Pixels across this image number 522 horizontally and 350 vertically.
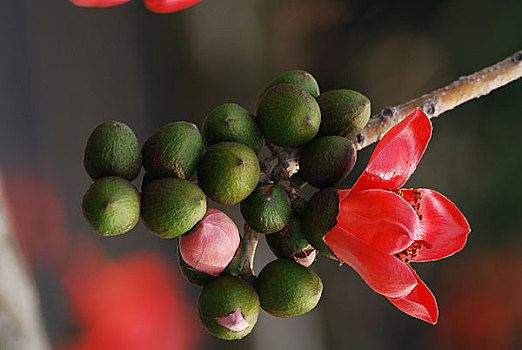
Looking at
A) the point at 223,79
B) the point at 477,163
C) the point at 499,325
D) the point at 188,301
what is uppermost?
the point at 223,79

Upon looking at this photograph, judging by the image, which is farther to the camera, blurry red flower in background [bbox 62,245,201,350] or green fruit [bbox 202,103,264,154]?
blurry red flower in background [bbox 62,245,201,350]

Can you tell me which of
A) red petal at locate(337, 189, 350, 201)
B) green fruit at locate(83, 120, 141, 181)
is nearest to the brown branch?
red petal at locate(337, 189, 350, 201)

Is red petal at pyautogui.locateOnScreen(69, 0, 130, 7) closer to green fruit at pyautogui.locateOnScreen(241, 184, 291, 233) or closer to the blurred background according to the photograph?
the blurred background

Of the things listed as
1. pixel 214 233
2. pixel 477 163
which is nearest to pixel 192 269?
pixel 214 233

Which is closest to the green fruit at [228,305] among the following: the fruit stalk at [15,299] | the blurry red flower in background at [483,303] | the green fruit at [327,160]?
the green fruit at [327,160]

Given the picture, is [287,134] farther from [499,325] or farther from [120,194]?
[499,325]
